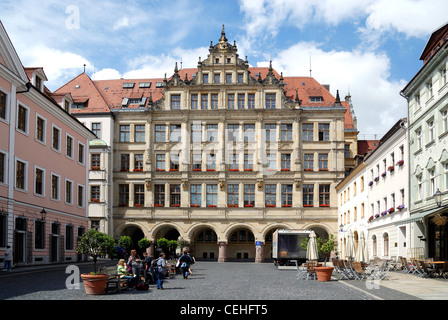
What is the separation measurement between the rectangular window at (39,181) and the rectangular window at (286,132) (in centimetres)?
3012

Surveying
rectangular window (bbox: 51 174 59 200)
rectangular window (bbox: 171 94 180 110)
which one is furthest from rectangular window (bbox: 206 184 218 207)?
rectangular window (bbox: 51 174 59 200)

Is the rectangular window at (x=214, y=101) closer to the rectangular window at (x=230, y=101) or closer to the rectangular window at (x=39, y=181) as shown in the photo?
the rectangular window at (x=230, y=101)

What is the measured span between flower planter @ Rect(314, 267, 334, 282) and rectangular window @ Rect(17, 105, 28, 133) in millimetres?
19079

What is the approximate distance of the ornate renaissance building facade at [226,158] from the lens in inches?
2404

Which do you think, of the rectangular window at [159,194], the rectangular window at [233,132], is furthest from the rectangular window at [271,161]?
the rectangular window at [159,194]

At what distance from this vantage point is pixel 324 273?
25656 millimetres

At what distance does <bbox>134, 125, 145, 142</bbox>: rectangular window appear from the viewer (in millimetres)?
63250

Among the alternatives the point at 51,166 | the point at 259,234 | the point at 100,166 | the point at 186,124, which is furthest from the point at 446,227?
the point at 100,166

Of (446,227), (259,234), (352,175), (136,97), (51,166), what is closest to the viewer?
(446,227)

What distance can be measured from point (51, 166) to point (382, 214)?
22677 millimetres

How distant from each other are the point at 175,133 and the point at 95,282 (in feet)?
146

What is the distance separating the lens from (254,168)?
61625 millimetres
